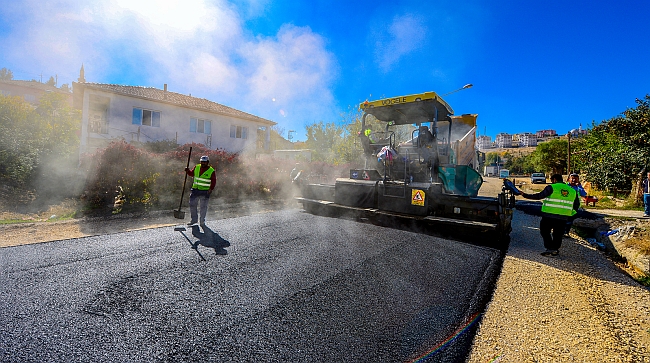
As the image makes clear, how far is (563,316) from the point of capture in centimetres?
280

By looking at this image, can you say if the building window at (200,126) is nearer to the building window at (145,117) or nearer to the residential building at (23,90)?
the building window at (145,117)

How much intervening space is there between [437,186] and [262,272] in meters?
3.68

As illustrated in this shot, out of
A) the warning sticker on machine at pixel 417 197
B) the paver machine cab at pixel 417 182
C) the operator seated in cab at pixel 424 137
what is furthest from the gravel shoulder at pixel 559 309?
the operator seated in cab at pixel 424 137

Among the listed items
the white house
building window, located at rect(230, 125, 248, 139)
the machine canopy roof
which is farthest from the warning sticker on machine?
building window, located at rect(230, 125, 248, 139)

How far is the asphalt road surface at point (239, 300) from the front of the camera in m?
2.13

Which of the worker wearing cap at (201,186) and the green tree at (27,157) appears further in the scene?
the green tree at (27,157)

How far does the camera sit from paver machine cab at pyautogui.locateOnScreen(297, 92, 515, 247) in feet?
16.8

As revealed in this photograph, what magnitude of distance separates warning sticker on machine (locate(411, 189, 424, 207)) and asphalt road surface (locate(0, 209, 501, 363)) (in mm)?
798

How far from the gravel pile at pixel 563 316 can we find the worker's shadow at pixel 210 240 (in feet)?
11.1

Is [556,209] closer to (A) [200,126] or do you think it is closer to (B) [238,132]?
(A) [200,126]

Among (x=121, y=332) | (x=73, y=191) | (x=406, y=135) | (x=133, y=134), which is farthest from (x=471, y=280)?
(x=133, y=134)

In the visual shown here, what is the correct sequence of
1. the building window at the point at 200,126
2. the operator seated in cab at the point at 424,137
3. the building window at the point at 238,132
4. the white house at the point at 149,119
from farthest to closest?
the building window at the point at 238,132 < the building window at the point at 200,126 < the white house at the point at 149,119 < the operator seated in cab at the point at 424,137

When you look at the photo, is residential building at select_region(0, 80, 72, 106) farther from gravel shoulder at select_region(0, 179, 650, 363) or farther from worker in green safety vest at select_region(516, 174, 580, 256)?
worker in green safety vest at select_region(516, 174, 580, 256)

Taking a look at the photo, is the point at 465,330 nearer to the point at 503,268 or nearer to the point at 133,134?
the point at 503,268
